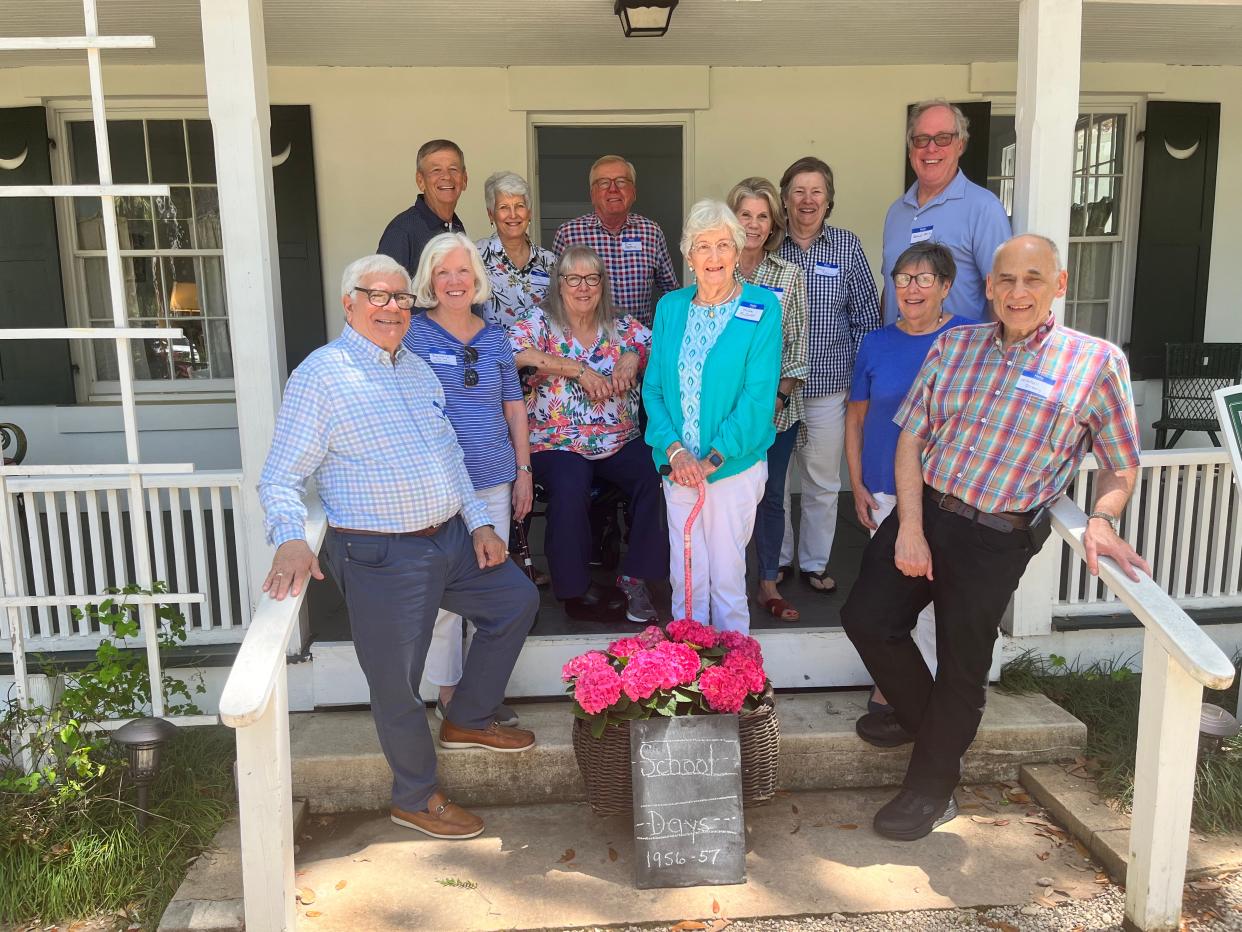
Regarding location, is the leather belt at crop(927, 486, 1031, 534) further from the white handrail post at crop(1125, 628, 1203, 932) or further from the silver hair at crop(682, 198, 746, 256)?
the silver hair at crop(682, 198, 746, 256)

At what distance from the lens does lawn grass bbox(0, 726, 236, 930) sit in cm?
248

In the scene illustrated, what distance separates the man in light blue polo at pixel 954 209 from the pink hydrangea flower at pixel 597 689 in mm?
1599

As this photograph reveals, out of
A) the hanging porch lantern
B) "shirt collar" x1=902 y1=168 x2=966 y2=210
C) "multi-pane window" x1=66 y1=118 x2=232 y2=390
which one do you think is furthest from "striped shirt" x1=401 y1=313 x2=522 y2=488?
"multi-pane window" x1=66 y1=118 x2=232 y2=390

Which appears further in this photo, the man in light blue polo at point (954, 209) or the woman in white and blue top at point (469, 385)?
the man in light blue polo at point (954, 209)

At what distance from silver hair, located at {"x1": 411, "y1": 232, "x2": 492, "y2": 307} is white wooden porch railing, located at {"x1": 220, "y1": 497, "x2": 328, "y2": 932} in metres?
0.98

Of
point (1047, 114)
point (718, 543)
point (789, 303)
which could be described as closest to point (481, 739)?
point (718, 543)

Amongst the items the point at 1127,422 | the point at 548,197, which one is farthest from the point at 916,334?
the point at 548,197

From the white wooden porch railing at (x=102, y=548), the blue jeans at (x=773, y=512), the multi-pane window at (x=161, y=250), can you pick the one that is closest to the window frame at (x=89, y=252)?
the multi-pane window at (x=161, y=250)

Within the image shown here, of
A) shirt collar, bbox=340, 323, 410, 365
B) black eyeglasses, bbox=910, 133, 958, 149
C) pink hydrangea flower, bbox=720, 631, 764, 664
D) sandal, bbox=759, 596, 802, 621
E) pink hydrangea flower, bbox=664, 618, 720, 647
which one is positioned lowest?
sandal, bbox=759, 596, 802, 621

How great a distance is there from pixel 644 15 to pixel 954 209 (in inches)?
61.9

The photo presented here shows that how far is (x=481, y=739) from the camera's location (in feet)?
9.36

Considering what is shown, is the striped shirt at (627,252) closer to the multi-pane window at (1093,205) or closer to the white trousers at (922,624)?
the white trousers at (922,624)

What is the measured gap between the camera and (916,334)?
2.75 metres

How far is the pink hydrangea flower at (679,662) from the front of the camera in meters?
2.51
